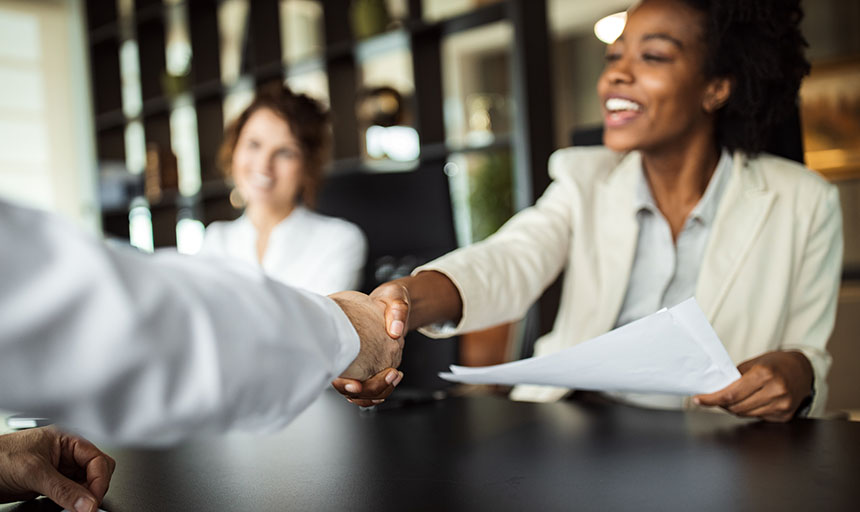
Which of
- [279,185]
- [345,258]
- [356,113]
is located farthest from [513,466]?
[356,113]

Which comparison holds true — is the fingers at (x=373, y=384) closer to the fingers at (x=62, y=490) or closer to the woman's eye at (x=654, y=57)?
the fingers at (x=62, y=490)

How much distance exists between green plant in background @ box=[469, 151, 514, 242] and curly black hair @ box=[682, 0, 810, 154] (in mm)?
3022

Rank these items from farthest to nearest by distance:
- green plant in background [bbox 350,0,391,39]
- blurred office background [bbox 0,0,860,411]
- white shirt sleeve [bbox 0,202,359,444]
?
green plant in background [bbox 350,0,391,39]
blurred office background [bbox 0,0,860,411]
white shirt sleeve [bbox 0,202,359,444]

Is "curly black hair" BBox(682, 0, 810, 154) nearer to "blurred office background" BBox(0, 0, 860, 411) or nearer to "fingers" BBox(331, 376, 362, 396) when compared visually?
"blurred office background" BBox(0, 0, 860, 411)

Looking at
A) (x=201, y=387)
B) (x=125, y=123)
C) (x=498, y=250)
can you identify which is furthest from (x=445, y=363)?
(x=125, y=123)

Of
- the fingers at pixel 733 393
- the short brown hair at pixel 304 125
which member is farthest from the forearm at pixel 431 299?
the short brown hair at pixel 304 125

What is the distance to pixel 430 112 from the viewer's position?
3105 mm

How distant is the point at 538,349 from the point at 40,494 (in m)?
1.07

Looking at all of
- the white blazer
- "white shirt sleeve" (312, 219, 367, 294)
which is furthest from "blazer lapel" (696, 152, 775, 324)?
"white shirt sleeve" (312, 219, 367, 294)

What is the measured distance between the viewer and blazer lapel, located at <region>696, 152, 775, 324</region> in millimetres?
1309

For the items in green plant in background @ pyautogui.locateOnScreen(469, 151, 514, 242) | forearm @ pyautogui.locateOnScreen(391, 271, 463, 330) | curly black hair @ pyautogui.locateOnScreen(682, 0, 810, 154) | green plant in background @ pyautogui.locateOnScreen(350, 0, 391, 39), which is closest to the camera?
forearm @ pyautogui.locateOnScreen(391, 271, 463, 330)

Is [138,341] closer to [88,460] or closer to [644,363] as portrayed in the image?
[88,460]

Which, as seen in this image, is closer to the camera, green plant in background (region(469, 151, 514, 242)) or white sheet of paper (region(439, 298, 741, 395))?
white sheet of paper (region(439, 298, 741, 395))

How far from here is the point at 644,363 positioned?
32.2 inches
